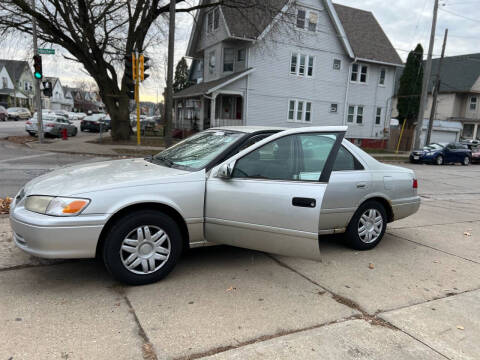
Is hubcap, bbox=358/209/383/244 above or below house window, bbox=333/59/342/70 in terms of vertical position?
below

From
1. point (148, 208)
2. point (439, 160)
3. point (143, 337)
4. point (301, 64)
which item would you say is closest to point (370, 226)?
point (148, 208)

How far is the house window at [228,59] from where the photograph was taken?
24.5 meters

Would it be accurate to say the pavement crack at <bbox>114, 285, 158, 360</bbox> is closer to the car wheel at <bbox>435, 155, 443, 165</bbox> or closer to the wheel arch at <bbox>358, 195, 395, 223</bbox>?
the wheel arch at <bbox>358, 195, 395, 223</bbox>

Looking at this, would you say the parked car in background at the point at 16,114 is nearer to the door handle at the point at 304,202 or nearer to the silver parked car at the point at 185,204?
the silver parked car at the point at 185,204

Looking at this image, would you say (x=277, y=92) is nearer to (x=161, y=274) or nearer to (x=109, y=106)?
(x=109, y=106)

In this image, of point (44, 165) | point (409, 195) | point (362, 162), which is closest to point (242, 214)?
point (362, 162)

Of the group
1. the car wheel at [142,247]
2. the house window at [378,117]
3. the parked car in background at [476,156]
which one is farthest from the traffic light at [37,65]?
the parked car in background at [476,156]

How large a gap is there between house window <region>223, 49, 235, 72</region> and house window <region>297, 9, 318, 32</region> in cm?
477

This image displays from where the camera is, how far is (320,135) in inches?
155

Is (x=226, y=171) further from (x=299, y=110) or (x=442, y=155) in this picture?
(x=442, y=155)

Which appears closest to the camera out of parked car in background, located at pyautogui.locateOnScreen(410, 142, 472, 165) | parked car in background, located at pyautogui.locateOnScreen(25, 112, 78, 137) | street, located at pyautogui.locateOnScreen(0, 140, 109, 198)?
street, located at pyautogui.locateOnScreen(0, 140, 109, 198)

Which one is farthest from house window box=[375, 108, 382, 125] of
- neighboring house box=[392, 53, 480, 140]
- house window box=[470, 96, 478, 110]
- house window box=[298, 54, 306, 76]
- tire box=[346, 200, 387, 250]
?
tire box=[346, 200, 387, 250]

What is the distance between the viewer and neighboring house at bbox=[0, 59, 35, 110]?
62.0 meters

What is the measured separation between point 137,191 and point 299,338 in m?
1.88
